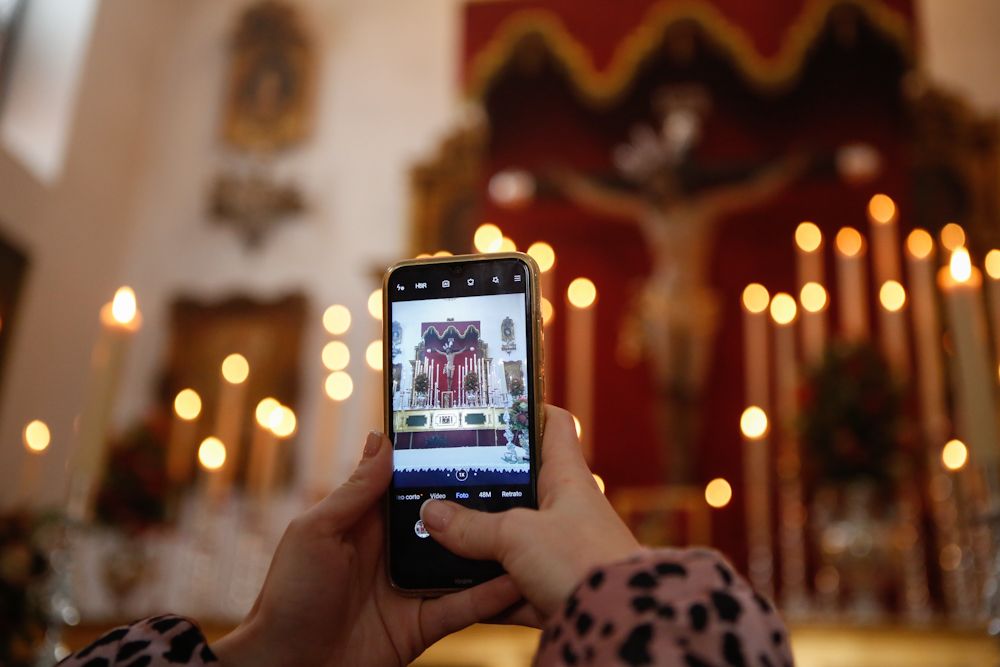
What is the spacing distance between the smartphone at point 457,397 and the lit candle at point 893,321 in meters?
2.36

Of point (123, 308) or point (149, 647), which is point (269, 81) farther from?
point (149, 647)

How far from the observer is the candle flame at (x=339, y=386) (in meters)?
2.96

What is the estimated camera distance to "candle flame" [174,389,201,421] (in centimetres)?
311

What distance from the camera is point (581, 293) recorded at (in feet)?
10.1

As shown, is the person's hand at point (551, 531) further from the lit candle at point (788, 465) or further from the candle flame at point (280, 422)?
the lit candle at point (788, 465)

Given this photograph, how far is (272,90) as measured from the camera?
3.76 meters

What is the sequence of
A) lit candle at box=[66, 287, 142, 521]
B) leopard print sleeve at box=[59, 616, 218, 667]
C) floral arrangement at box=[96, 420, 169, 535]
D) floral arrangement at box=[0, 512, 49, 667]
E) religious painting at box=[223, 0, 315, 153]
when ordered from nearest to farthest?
leopard print sleeve at box=[59, 616, 218, 667] < lit candle at box=[66, 287, 142, 521] < floral arrangement at box=[0, 512, 49, 667] < floral arrangement at box=[96, 420, 169, 535] < religious painting at box=[223, 0, 315, 153]

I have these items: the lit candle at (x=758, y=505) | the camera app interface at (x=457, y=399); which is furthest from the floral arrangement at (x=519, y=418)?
the lit candle at (x=758, y=505)

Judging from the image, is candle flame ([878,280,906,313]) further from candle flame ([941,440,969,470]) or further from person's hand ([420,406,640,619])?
person's hand ([420,406,640,619])

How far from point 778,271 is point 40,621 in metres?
2.37

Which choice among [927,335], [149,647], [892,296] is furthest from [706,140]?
[149,647]

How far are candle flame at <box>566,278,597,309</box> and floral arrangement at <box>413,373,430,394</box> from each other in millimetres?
2382

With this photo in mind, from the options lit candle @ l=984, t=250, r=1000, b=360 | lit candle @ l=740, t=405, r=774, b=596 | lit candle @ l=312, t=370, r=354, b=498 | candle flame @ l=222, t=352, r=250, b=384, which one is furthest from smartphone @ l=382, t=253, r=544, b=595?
candle flame @ l=222, t=352, r=250, b=384

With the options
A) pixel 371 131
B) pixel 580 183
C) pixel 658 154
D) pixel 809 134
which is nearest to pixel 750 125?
pixel 809 134
